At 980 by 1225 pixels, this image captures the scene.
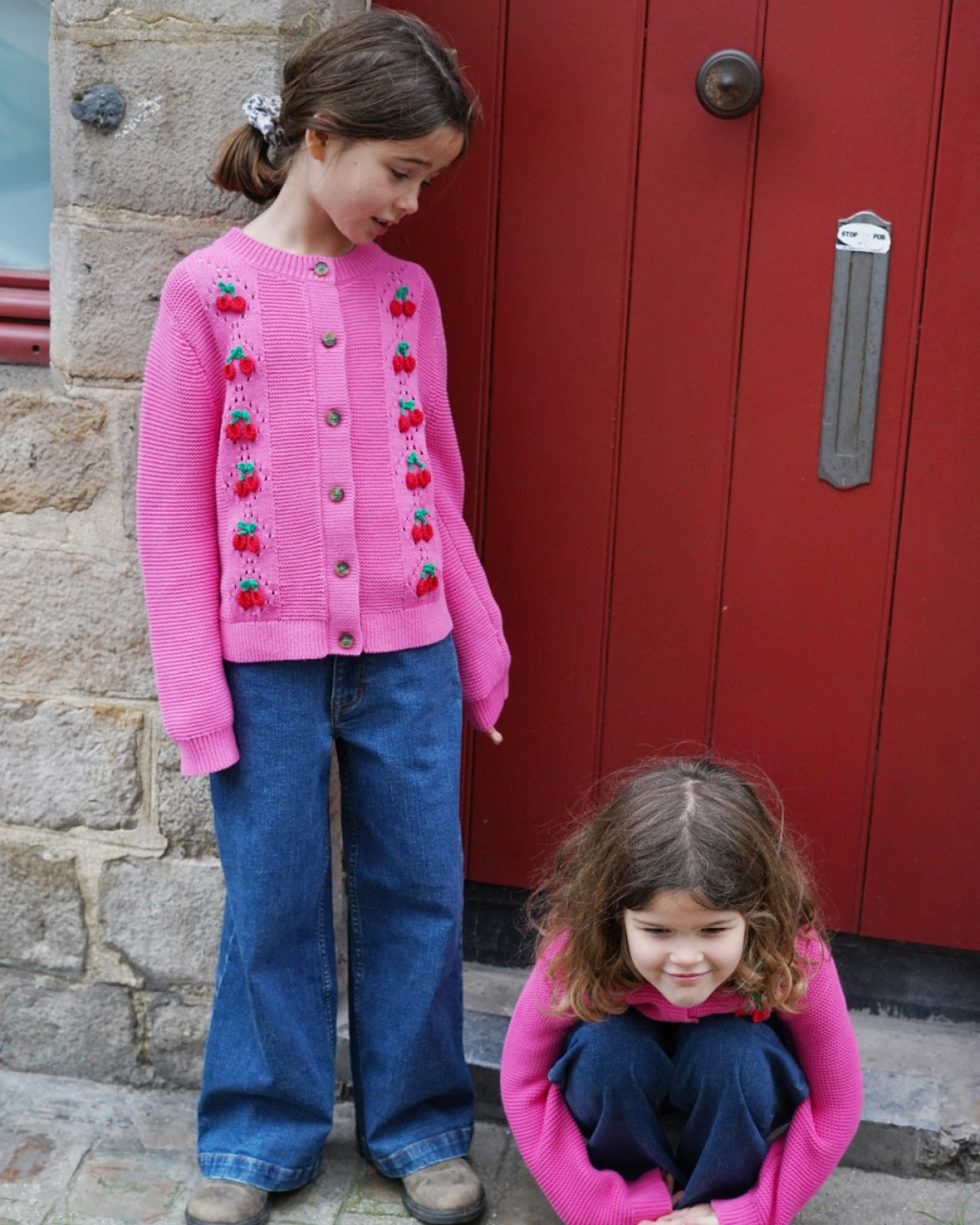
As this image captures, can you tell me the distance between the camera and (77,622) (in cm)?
255

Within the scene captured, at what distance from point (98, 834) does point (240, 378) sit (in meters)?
0.95

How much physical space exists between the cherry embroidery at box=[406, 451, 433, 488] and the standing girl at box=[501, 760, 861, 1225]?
55cm

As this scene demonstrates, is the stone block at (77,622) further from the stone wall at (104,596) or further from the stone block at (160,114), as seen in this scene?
the stone block at (160,114)

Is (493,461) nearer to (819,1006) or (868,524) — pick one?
(868,524)

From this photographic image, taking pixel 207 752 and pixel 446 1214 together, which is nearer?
pixel 207 752

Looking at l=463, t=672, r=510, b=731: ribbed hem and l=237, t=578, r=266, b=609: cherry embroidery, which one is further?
l=463, t=672, r=510, b=731: ribbed hem

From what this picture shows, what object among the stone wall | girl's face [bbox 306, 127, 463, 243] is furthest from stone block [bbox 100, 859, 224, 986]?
girl's face [bbox 306, 127, 463, 243]

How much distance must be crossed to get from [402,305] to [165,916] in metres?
1.16

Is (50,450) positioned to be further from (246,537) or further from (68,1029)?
(68,1029)

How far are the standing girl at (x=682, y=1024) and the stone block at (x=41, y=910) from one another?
2.86 feet

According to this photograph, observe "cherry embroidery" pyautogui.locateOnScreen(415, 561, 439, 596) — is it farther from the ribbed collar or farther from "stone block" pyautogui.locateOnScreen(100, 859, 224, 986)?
"stone block" pyautogui.locateOnScreen(100, 859, 224, 986)

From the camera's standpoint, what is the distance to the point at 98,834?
2.63 meters

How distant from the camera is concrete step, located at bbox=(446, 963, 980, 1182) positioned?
8.22ft

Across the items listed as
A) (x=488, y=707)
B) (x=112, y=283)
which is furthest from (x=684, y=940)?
(x=112, y=283)
